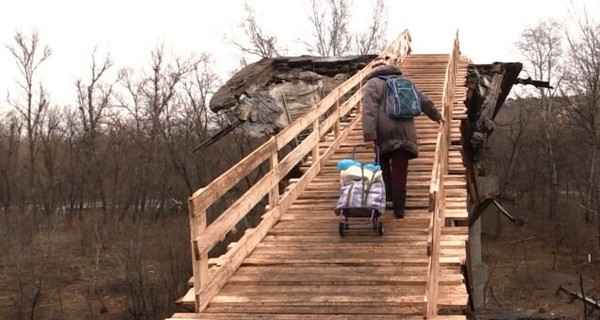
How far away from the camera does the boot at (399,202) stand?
7.77 meters

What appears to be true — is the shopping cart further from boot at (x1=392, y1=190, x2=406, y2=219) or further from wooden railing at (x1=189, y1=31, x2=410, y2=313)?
wooden railing at (x1=189, y1=31, x2=410, y2=313)

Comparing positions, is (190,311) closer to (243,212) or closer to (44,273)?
(243,212)

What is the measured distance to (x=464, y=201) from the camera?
28.2ft

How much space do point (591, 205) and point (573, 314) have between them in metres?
17.3

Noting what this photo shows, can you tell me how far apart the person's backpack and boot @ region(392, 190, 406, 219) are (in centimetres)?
78

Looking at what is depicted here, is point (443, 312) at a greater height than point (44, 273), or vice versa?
point (443, 312)

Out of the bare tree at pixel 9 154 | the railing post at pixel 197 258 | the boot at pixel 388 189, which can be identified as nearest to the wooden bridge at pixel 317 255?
the railing post at pixel 197 258

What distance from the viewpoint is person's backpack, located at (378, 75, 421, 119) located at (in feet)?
25.1

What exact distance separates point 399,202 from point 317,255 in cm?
131

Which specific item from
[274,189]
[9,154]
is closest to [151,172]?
[9,154]

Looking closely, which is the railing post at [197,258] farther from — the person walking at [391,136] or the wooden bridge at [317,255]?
the person walking at [391,136]

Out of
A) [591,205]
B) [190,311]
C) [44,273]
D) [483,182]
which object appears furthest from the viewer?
[591,205]

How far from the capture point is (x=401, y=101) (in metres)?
7.67

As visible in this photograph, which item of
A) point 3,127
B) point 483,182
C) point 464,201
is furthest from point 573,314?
Result: point 3,127
